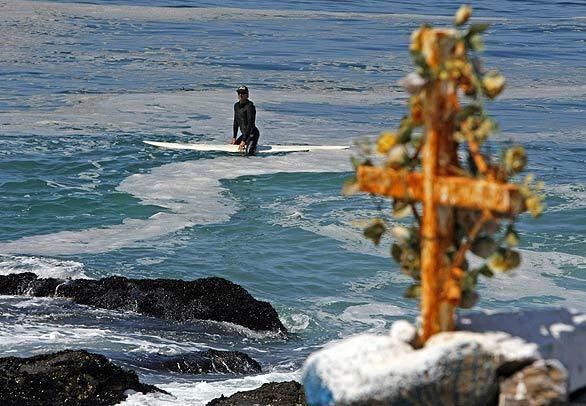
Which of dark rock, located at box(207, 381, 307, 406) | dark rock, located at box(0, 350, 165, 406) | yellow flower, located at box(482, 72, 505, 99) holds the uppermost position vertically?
yellow flower, located at box(482, 72, 505, 99)

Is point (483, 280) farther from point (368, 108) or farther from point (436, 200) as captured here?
point (368, 108)

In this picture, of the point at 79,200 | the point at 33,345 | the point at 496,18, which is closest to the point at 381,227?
the point at 33,345

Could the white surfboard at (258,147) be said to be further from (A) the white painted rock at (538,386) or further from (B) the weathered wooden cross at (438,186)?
(A) the white painted rock at (538,386)

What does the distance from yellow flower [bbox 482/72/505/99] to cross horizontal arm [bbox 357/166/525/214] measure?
15.0 inches

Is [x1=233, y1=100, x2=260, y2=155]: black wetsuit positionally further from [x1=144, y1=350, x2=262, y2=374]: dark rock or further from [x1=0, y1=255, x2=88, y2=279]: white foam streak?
[x1=144, y1=350, x2=262, y2=374]: dark rock

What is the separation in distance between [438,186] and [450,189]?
7 centimetres

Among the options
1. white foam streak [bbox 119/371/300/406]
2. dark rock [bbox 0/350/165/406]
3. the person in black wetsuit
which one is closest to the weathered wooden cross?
dark rock [bbox 0/350/165/406]

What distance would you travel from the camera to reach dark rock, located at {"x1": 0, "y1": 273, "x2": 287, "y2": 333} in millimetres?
15477

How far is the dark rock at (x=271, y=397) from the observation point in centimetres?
1025

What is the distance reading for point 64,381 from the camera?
10695 mm

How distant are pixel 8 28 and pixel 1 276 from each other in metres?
39.3

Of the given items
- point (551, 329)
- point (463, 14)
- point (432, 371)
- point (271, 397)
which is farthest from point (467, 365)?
point (271, 397)

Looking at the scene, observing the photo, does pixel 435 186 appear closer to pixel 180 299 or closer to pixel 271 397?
pixel 271 397

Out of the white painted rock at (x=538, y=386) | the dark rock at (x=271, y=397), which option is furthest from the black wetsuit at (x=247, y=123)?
the white painted rock at (x=538, y=386)
